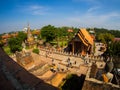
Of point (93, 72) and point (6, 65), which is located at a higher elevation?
point (6, 65)

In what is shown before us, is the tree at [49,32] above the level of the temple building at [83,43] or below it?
above

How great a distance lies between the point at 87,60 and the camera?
19.3 m

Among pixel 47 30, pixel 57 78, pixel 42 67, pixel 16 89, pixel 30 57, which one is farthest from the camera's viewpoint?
pixel 47 30

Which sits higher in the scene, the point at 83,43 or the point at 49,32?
the point at 49,32

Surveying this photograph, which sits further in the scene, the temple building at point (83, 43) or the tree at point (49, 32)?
the tree at point (49, 32)

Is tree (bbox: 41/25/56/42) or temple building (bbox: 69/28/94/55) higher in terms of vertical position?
tree (bbox: 41/25/56/42)

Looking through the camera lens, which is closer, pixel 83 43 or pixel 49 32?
pixel 83 43

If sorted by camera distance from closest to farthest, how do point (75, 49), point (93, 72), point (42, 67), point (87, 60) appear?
1. point (93, 72)
2. point (42, 67)
3. point (87, 60)
4. point (75, 49)

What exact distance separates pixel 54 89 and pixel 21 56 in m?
14.4

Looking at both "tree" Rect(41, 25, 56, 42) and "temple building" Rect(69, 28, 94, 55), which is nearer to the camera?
"temple building" Rect(69, 28, 94, 55)

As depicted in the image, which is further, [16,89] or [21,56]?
[21,56]

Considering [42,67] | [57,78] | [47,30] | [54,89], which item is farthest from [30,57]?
[47,30]

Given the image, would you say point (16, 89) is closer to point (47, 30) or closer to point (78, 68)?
point (78, 68)

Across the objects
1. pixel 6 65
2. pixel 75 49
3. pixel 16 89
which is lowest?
pixel 75 49
